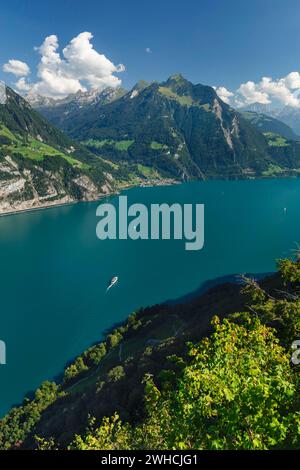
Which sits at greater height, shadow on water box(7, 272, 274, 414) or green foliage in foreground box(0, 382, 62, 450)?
shadow on water box(7, 272, 274, 414)

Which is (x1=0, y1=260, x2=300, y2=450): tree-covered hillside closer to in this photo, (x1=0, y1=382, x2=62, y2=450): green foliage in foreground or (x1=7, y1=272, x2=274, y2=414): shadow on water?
(x1=0, y1=382, x2=62, y2=450): green foliage in foreground

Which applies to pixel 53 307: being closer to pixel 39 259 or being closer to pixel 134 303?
pixel 134 303

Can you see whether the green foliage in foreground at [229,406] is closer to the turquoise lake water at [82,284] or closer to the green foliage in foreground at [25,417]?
the green foliage in foreground at [25,417]

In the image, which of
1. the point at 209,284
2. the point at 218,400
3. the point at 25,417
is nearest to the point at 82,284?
the point at 209,284

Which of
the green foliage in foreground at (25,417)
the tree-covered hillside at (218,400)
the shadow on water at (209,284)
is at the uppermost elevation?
the shadow on water at (209,284)

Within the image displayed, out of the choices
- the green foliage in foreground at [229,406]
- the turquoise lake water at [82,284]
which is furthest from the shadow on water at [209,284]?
the green foliage in foreground at [229,406]

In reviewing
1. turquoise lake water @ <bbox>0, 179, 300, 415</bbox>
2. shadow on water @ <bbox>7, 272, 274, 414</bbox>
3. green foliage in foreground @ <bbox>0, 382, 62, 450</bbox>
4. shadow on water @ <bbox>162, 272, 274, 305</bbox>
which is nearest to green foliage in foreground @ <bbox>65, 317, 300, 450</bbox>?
green foliage in foreground @ <bbox>0, 382, 62, 450</bbox>

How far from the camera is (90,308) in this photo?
391 feet

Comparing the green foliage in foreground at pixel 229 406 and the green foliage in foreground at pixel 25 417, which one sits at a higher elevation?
the green foliage in foreground at pixel 229 406

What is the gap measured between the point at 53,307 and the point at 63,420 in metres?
65.8

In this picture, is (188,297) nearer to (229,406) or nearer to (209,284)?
(209,284)
